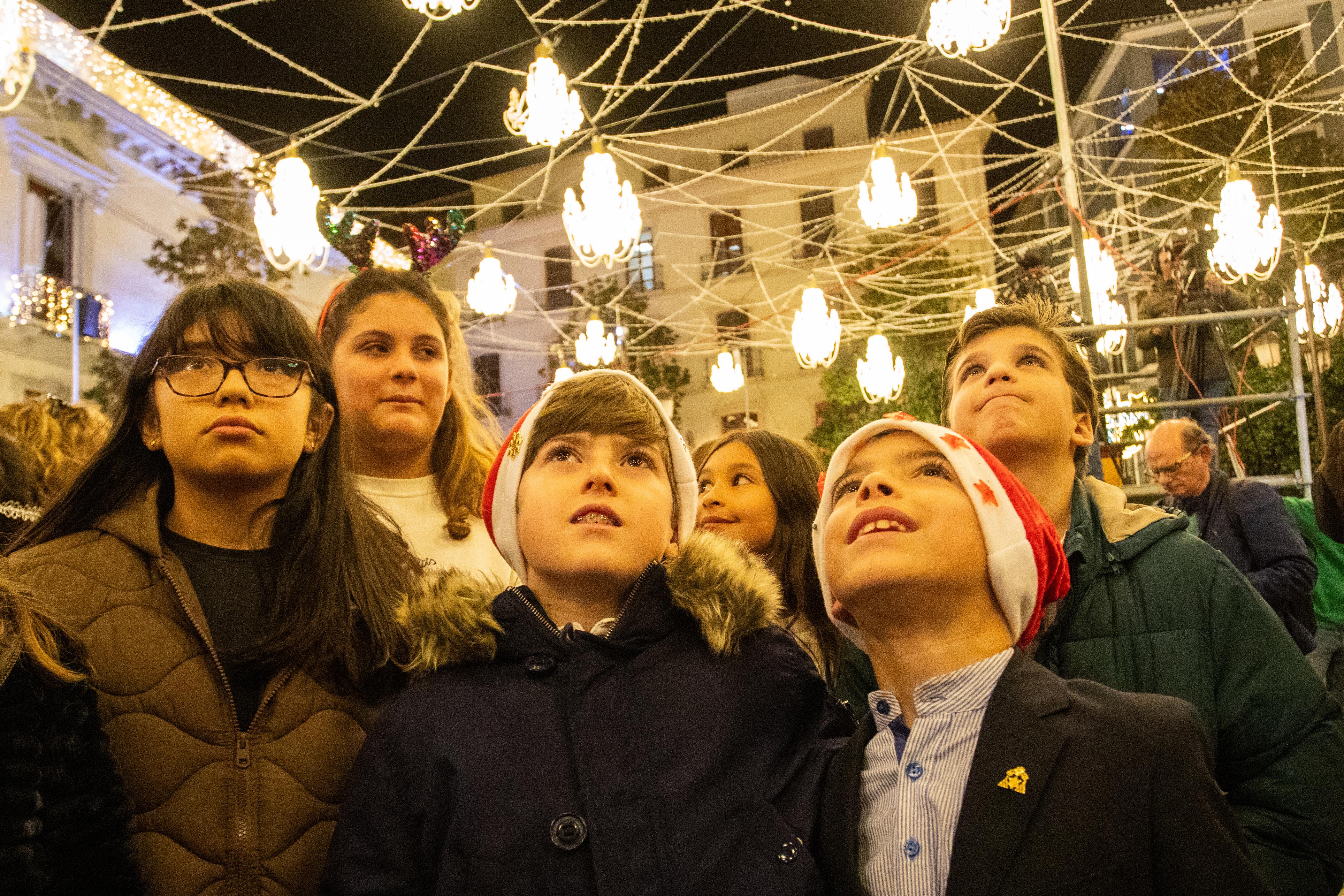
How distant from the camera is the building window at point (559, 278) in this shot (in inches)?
1216

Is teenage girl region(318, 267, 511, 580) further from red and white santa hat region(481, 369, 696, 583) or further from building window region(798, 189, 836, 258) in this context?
building window region(798, 189, 836, 258)

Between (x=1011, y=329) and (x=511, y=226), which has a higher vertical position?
(x=511, y=226)

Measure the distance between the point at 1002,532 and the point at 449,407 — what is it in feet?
6.67

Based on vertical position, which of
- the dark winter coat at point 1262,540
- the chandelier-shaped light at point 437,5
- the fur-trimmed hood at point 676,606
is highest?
the chandelier-shaped light at point 437,5

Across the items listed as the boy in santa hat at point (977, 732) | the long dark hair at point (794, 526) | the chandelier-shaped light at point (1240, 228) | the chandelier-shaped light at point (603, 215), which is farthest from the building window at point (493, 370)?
the boy in santa hat at point (977, 732)

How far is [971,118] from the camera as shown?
26.1 meters

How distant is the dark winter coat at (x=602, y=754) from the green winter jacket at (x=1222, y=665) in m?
0.63

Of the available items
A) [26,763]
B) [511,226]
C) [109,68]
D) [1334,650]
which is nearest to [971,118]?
[511,226]

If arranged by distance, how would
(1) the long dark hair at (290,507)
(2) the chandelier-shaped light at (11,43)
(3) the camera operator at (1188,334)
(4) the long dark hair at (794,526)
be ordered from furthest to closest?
(3) the camera operator at (1188,334) → (2) the chandelier-shaped light at (11,43) → (4) the long dark hair at (794,526) → (1) the long dark hair at (290,507)

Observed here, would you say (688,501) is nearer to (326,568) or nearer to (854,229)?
(326,568)

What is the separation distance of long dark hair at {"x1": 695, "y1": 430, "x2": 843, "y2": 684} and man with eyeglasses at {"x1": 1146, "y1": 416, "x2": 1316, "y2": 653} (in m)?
2.07

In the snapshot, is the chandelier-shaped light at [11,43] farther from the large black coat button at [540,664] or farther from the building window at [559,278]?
the building window at [559,278]

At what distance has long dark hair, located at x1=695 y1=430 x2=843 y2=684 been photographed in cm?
322

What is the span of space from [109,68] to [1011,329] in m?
19.8
